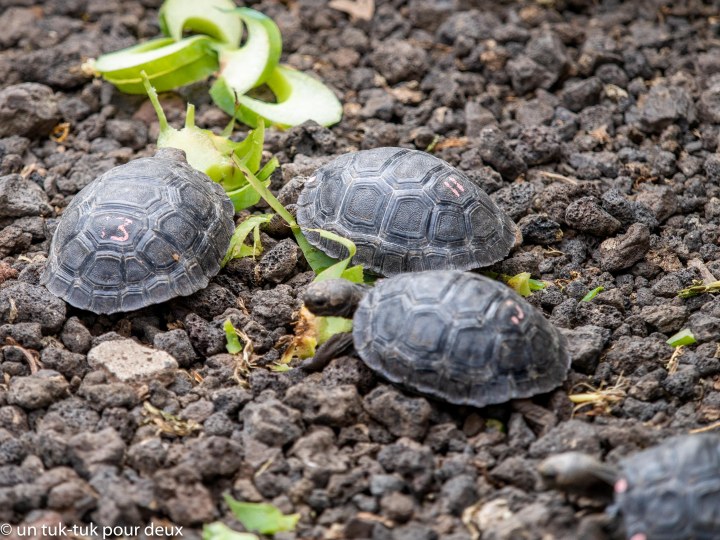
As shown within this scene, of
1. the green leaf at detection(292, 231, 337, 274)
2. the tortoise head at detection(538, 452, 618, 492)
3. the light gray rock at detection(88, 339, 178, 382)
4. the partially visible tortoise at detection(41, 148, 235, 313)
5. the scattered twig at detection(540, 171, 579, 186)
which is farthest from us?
the scattered twig at detection(540, 171, 579, 186)

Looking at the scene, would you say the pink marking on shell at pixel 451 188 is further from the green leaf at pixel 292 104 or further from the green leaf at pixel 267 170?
the green leaf at pixel 292 104

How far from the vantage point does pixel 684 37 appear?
19.9 feet

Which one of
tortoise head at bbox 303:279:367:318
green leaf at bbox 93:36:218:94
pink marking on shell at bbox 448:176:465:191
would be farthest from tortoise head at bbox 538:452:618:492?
green leaf at bbox 93:36:218:94

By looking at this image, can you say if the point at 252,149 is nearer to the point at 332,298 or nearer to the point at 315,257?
the point at 315,257

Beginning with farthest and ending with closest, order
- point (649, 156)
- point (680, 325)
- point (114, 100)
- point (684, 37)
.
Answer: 1. point (684, 37)
2. point (114, 100)
3. point (649, 156)
4. point (680, 325)

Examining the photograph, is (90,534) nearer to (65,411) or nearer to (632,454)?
(65,411)

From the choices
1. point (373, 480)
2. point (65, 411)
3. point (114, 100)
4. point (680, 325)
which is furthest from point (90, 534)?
point (114, 100)

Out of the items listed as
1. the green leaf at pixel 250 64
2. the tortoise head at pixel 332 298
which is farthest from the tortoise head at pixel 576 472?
the green leaf at pixel 250 64

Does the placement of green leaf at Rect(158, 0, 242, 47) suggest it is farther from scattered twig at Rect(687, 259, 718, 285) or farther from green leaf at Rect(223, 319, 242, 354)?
scattered twig at Rect(687, 259, 718, 285)

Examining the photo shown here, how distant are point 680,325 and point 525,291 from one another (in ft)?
2.30

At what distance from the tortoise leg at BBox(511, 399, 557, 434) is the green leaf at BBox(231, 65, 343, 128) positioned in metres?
2.37

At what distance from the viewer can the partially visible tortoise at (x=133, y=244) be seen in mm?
4105

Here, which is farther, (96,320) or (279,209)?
(279,209)

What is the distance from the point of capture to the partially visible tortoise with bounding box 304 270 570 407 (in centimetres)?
354
